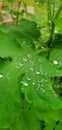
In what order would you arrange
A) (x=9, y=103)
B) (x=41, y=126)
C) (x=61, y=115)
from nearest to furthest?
(x=9, y=103)
(x=61, y=115)
(x=41, y=126)

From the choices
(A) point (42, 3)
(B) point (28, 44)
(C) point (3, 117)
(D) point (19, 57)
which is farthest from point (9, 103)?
(A) point (42, 3)

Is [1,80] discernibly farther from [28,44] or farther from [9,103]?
[28,44]

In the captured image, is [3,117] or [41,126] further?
[41,126]

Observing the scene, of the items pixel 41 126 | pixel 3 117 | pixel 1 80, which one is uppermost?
pixel 1 80

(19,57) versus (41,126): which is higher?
(19,57)

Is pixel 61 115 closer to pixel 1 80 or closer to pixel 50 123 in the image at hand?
pixel 50 123

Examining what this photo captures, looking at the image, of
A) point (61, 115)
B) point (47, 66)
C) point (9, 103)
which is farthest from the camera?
point (61, 115)

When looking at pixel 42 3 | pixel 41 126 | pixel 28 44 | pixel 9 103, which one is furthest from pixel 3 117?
pixel 42 3
